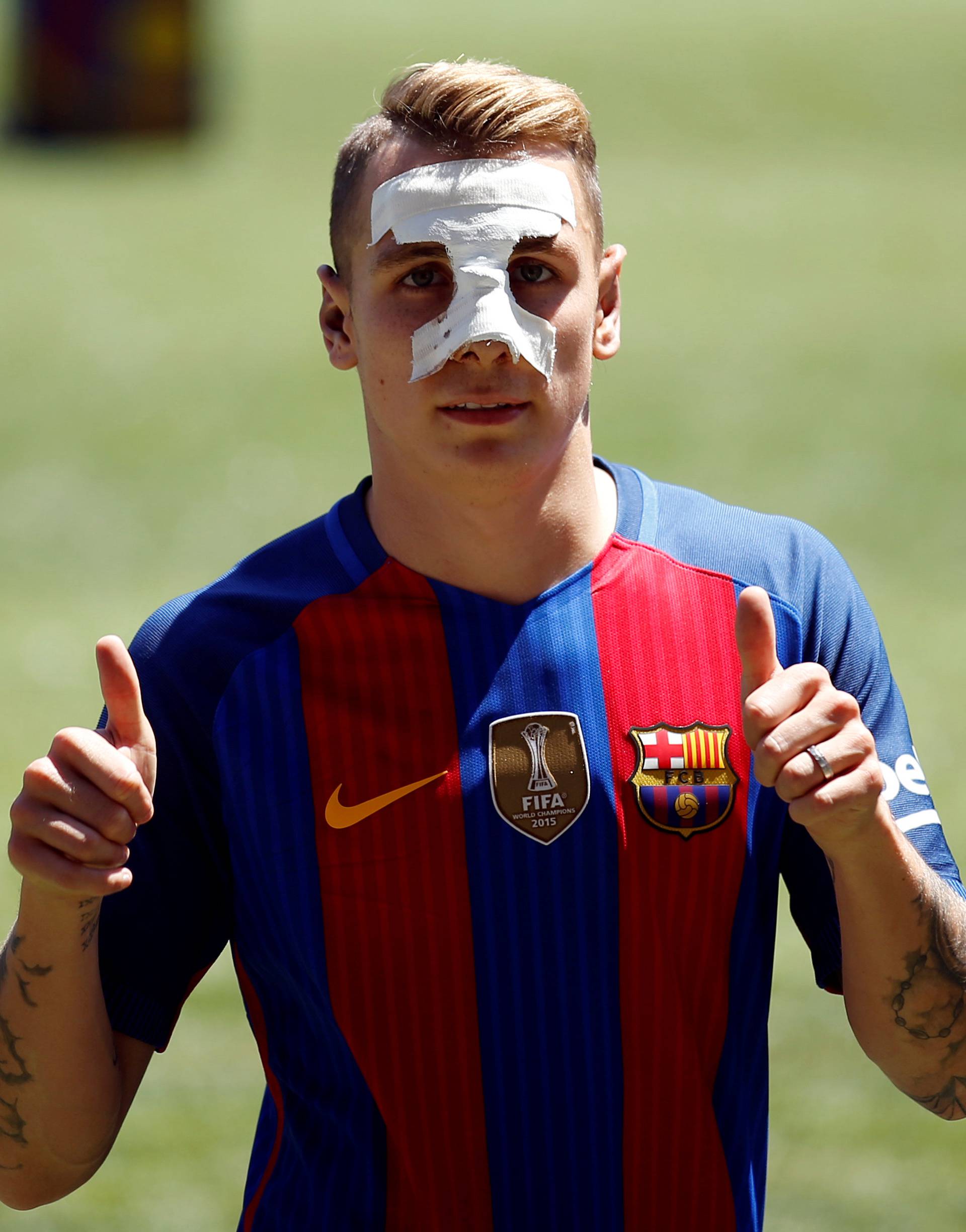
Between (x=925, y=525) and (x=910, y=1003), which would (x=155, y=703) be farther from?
(x=925, y=525)

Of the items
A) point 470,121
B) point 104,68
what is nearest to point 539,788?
point 470,121

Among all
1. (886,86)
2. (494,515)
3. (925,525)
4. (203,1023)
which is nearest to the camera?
(494,515)

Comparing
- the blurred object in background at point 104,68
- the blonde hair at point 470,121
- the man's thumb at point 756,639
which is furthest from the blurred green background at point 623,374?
the blonde hair at point 470,121

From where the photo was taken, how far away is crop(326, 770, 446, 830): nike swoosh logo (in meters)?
2.52

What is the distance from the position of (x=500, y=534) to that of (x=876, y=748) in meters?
0.63

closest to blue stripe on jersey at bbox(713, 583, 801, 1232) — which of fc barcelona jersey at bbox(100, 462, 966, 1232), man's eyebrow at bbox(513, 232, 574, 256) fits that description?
fc barcelona jersey at bbox(100, 462, 966, 1232)

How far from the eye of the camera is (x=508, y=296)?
260 cm

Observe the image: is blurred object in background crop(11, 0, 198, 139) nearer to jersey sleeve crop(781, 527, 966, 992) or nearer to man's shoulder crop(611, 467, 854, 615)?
man's shoulder crop(611, 467, 854, 615)

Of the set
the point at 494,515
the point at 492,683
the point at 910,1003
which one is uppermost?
the point at 494,515

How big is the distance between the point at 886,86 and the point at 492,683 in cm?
3174

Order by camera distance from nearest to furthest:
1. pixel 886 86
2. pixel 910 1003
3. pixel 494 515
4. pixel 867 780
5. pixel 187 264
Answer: pixel 867 780, pixel 910 1003, pixel 494 515, pixel 187 264, pixel 886 86

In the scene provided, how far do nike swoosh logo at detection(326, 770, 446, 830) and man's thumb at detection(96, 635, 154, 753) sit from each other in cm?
30

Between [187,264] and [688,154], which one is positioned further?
[688,154]

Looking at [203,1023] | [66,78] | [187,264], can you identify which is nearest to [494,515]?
[203,1023]
